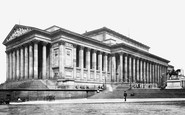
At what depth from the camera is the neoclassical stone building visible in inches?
1998

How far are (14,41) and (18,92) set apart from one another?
89.3 feet

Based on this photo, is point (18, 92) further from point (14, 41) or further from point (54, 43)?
point (14, 41)

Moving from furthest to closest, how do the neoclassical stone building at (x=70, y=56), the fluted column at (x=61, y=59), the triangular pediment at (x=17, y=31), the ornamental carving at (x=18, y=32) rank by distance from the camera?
the ornamental carving at (x=18, y=32) < the triangular pediment at (x=17, y=31) < the neoclassical stone building at (x=70, y=56) < the fluted column at (x=61, y=59)

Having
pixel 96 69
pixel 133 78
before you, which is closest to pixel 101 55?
pixel 96 69

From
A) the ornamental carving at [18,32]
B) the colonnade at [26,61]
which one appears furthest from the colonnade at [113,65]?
the ornamental carving at [18,32]

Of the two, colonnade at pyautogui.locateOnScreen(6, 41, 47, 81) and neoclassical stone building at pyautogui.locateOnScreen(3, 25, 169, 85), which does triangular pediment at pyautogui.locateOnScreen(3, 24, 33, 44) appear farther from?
colonnade at pyautogui.locateOnScreen(6, 41, 47, 81)

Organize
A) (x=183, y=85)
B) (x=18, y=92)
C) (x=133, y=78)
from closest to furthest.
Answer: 1. (x=18, y=92)
2. (x=183, y=85)
3. (x=133, y=78)

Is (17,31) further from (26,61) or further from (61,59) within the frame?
(61,59)

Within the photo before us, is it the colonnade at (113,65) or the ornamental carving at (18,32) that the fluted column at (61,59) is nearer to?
the colonnade at (113,65)

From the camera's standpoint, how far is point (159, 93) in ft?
125

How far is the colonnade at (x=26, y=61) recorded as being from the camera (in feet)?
163

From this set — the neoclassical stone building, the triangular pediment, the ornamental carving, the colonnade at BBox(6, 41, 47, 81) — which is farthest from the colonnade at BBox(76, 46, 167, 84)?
the ornamental carving

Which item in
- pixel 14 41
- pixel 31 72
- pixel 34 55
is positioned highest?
pixel 14 41

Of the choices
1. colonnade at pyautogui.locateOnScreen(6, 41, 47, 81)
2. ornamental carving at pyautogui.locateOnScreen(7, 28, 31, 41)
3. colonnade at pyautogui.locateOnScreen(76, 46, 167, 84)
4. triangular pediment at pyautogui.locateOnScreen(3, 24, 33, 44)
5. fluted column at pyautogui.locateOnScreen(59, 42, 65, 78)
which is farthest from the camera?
colonnade at pyautogui.locateOnScreen(76, 46, 167, 84)
